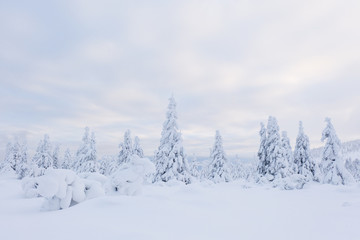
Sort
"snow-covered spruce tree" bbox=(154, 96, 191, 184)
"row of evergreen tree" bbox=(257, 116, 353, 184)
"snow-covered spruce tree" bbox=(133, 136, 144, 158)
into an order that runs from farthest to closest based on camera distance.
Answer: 1. "snow-covered spruce tree" bbox=(133, 136, 144, 158)
2. "row of evergreen tree" bbox=(257, 116, 353, 184)
3. "snow-covered spruce tree" bbox=(154, 96, 191, 184)

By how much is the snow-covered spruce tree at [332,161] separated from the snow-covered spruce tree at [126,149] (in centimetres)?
2771

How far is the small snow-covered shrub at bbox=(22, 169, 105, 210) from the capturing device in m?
4.96

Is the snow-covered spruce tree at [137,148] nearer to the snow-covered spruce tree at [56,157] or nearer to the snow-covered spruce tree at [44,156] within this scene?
the snow-covered spruce tree at [44,156]

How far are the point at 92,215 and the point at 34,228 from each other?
98cm

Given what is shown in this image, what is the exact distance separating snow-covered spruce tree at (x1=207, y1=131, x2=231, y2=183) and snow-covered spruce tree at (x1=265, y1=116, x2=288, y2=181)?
625 centimetres

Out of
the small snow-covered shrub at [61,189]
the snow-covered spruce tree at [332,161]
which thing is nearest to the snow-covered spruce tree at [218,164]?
the snow-covered spruce tree at [332,161]

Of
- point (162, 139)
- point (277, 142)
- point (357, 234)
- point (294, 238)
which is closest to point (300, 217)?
point (357, 234)

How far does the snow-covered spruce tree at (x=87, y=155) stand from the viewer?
108 ft

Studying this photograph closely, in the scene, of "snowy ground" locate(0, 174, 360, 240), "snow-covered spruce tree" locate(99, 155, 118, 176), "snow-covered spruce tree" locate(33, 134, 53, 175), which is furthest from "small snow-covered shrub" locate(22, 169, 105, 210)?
"snow-covered spruce tree" locate(33, 134, 53, 175)

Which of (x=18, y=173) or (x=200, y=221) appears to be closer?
(x=200, y=221)

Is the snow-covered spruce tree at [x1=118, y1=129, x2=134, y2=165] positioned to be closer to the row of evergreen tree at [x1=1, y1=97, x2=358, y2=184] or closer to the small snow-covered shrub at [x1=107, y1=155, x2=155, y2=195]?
the row of evergreen tree at [x1=1, y1=97, x2=358, y2=184]

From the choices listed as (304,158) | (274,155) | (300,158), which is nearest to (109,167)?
(274,155)

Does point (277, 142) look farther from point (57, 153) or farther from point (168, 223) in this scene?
point (57, 153)

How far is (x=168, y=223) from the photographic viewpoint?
4121 millimetres
